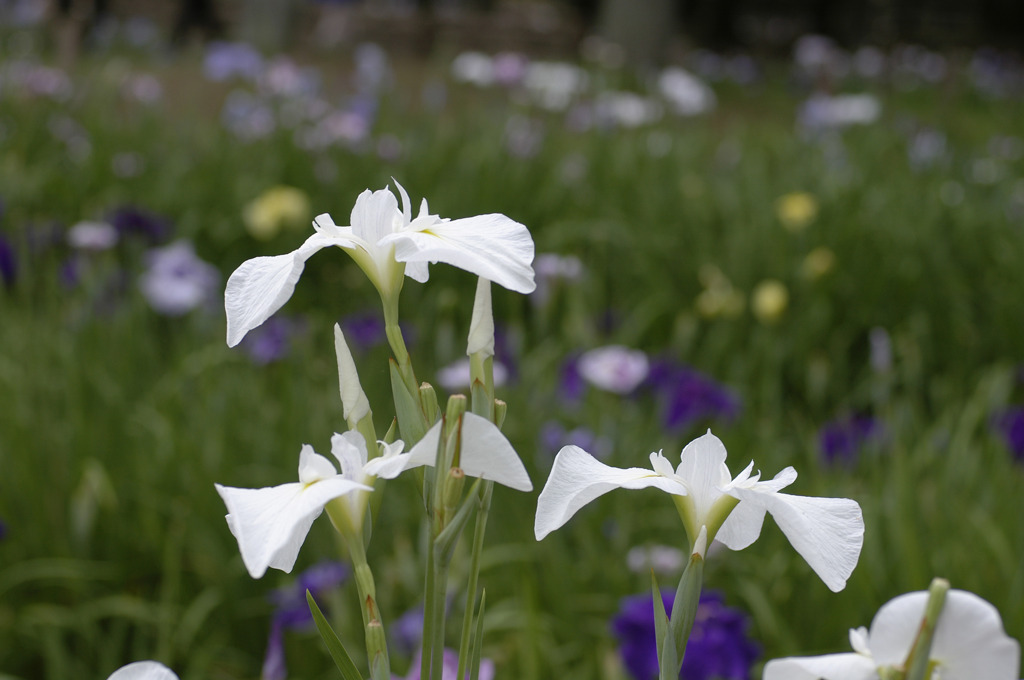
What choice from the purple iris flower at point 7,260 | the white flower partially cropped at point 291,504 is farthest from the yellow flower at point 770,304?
the white flower partially cropped at point 291,504

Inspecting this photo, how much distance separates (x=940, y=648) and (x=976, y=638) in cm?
2

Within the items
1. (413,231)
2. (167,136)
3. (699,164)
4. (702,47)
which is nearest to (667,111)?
(699,164)

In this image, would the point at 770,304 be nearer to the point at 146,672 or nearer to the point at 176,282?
the point at 176,282

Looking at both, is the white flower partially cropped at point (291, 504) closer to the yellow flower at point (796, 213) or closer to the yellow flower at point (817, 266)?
the yellow flower at point (817, 266)

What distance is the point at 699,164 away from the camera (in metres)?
4.26

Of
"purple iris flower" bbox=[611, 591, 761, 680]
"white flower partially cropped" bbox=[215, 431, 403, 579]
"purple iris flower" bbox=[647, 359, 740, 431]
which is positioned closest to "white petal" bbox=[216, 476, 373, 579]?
"white flower partially cropped" bbox=[215, 431, 403, 579]

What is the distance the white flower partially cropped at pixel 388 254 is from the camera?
0.43m

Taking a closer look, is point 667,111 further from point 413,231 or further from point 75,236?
point 413,231

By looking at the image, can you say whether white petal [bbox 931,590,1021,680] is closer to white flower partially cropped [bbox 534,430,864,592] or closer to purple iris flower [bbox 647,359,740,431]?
white flower partially cropped [bbox 534,430,864,592]

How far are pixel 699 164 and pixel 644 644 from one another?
11.3 ft

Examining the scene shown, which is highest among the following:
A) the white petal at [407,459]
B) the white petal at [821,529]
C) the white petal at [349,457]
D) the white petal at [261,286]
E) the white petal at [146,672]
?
the white petal at [261,286]

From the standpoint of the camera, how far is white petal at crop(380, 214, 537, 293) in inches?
16.5

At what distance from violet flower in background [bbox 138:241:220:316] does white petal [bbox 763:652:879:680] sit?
2.18 metres

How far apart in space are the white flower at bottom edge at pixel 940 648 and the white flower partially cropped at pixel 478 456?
0.52ft
